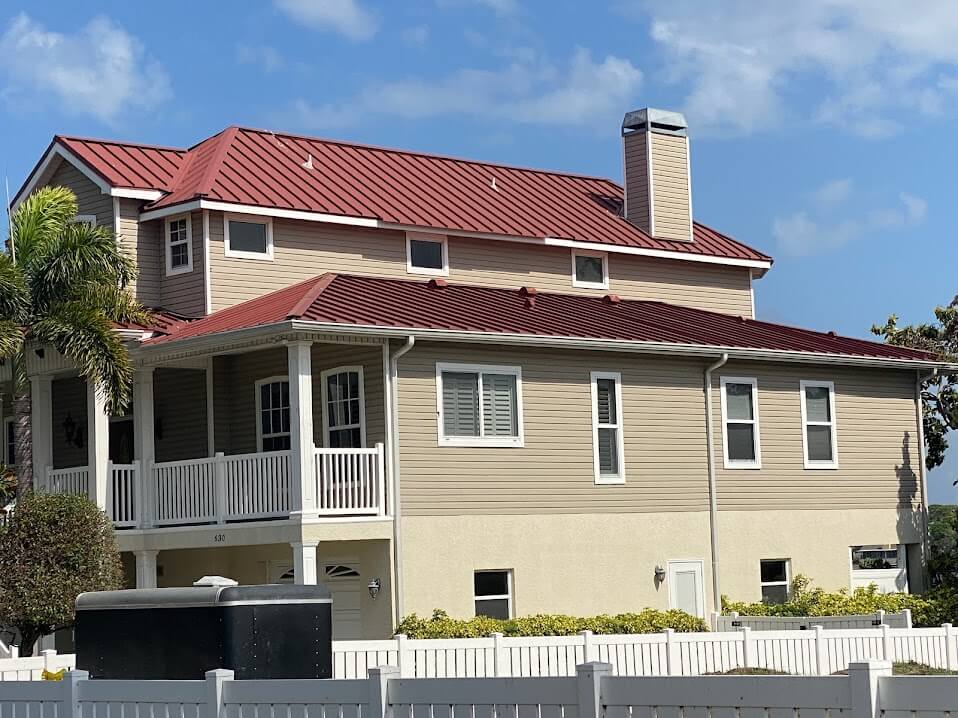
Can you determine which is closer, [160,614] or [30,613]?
[160,614]

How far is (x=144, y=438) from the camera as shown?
26.6 metres

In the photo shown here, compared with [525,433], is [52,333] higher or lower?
higher

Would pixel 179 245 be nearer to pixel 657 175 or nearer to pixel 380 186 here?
pixel 380 186

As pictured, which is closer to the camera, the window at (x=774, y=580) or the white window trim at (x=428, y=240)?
the window at (x=774, y=580)

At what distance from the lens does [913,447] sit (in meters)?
32.7

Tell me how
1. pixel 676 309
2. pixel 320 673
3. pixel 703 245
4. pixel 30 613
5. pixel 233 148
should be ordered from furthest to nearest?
pixel 703 245
pixel 676 309
pixel 233 148
pixel 30 613
pixel 320 673

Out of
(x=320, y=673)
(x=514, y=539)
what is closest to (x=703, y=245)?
(x=514, y=539)

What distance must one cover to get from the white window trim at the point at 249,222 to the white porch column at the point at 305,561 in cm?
704

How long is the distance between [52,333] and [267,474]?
3865mm

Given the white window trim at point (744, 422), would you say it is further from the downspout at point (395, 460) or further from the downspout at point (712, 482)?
the downspout at point (395, 460)

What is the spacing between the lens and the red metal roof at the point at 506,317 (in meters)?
25.5

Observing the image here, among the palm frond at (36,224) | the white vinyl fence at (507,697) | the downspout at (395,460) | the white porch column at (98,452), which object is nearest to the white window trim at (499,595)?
the downspout at (395,460)

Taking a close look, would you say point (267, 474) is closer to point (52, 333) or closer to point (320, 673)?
point (52, 333)

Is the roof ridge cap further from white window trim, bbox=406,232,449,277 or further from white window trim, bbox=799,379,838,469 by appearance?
white window trim, bbox=799,379,838,469
